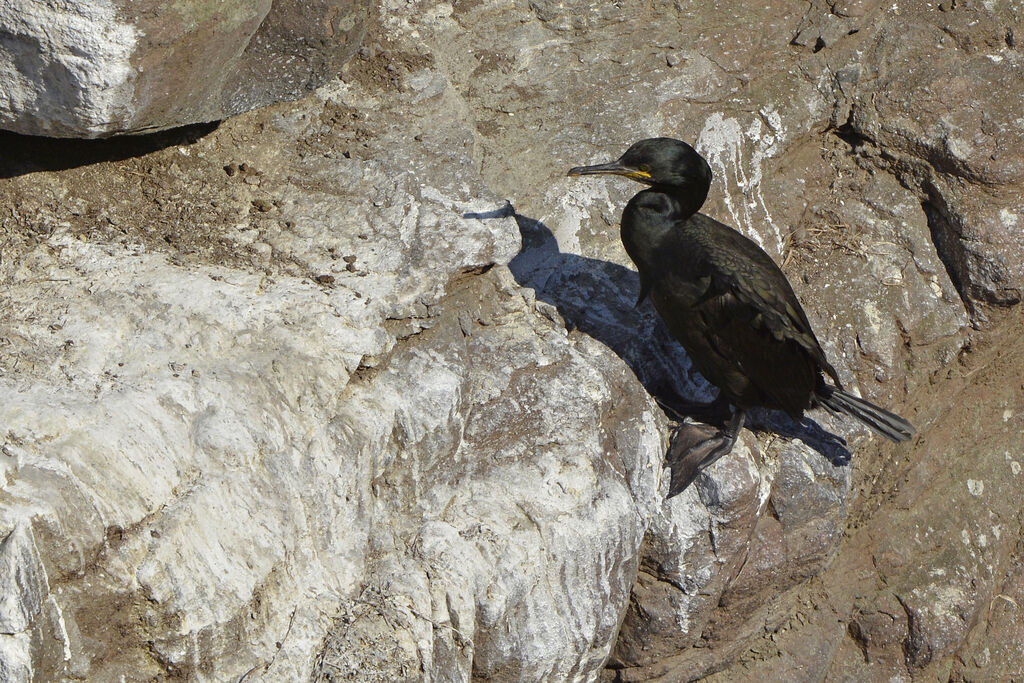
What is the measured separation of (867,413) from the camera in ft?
12.0

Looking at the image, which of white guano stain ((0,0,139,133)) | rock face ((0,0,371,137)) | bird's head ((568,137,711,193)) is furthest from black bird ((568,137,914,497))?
white guano stain ((0,0,139,133))

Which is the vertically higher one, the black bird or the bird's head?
the bird's head

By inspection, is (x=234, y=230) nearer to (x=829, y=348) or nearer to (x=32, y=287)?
(x=32, y=287)

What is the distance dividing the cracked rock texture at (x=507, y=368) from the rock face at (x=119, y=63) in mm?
54

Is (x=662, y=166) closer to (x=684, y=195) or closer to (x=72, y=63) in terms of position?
(x=684, y=195)

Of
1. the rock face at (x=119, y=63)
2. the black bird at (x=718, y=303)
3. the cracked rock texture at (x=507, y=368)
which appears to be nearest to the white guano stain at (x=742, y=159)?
the cracked rock texture at (x=507, y=368)

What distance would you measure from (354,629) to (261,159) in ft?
6.24

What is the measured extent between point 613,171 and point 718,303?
2.00 ft

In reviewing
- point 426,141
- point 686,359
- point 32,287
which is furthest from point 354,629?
point 426,141

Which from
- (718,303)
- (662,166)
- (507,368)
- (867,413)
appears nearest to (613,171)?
(662,166)

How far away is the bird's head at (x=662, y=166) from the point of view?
11.5ft

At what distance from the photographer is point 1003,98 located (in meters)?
4.67

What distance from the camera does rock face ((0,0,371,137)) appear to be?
283 cm

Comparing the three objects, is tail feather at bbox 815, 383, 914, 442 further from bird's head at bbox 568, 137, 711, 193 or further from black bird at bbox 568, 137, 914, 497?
bird's head at bbox 568, 137, 711, 193
